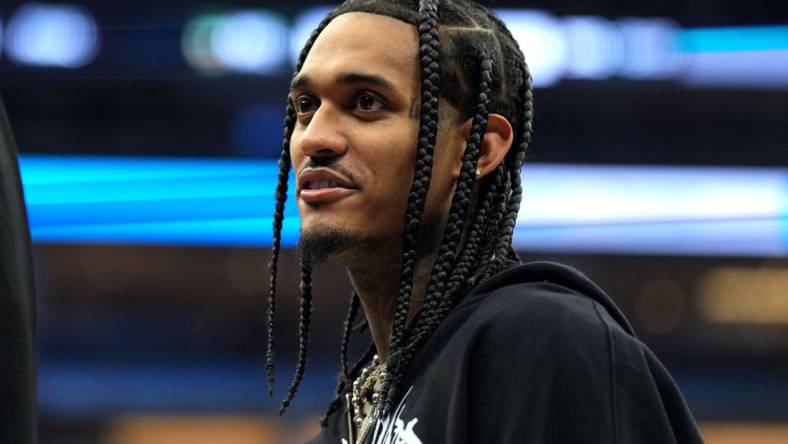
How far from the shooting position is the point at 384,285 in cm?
189

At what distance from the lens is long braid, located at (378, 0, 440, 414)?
1.80 metres

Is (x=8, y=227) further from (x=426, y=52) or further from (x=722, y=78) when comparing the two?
(x=722, y=78)

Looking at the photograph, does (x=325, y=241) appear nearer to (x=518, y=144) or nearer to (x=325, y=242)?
(x=325, y=242)

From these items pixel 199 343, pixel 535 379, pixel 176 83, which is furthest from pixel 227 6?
pixel 535 379

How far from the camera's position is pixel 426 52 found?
1.85 m

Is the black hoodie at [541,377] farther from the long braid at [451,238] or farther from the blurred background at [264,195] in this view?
the blurred background at [264,195]

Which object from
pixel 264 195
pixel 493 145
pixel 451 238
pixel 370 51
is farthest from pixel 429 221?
pixel 264 195

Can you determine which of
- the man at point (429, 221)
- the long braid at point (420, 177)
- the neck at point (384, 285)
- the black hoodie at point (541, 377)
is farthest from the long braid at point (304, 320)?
the black hoodie at point (541, 377)

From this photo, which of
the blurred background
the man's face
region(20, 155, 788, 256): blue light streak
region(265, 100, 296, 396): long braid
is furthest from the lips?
region(20, 155, 788, 256): blue light streak

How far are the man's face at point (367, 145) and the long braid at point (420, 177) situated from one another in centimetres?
2

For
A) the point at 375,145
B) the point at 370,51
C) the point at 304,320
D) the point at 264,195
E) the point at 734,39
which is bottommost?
the point at 304,320

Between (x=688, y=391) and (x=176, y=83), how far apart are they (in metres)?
3.64

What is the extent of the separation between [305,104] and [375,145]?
0.17 metres

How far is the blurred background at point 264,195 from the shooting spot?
670 centimetres
